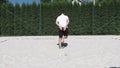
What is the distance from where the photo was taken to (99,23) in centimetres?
3069

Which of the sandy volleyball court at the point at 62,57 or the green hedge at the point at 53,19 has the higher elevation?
the green hedge at the point at 53,19

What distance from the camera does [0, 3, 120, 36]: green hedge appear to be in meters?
30.7

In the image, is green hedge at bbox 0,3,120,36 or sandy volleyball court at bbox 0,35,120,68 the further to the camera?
green hedge at bbox 0,3,120,36

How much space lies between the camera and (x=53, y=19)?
102 feet

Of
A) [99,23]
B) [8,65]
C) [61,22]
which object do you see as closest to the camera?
[8,65]

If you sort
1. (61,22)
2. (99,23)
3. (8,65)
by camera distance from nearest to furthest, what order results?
(8,65)
(61,22)
(99,23)

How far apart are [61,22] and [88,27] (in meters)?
12.8

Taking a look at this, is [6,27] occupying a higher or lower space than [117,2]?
lower

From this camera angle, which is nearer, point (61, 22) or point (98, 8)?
point (61, 22)

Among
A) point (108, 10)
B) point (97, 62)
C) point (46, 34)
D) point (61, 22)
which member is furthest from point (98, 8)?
point (97, 62)

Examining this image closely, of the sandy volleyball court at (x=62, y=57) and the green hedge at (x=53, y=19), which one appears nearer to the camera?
the sandy volleyball court at (x=62, y=57)

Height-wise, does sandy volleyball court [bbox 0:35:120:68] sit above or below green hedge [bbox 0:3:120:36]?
below

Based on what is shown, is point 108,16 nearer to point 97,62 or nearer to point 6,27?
point 6,27

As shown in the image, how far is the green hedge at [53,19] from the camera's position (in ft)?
101
